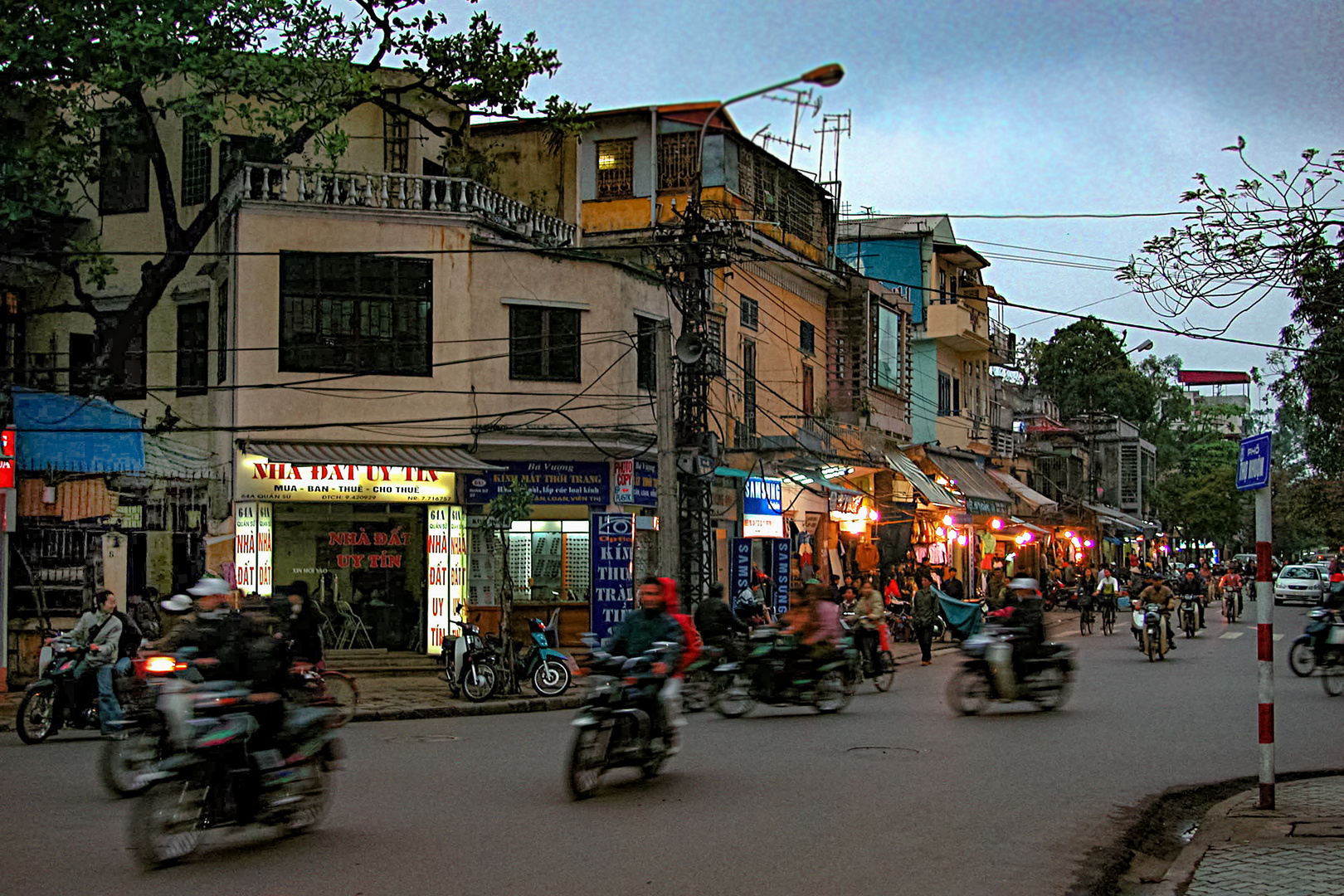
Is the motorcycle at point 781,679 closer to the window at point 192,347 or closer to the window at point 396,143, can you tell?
the window at point 192,347

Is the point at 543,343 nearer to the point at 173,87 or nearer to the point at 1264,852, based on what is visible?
the point at 173,87

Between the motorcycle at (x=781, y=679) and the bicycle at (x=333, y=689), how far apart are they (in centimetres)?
458

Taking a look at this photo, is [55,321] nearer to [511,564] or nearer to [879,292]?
[511,564]

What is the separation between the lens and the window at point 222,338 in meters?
24.1

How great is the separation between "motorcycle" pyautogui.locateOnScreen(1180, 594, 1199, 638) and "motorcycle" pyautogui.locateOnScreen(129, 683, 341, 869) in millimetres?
29094

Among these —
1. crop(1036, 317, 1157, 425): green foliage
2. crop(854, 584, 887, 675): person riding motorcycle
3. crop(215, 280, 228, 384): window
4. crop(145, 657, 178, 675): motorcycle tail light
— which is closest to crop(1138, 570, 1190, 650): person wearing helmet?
crop(854, 584, 887, 675): person riding motorcycle

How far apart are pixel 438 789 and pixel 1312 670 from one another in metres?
15.8

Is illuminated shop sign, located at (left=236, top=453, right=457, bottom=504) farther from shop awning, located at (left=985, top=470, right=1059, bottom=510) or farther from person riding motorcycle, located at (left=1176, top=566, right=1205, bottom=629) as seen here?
shop awning, located at (left=985, top=470, right=1059, bottom=510)

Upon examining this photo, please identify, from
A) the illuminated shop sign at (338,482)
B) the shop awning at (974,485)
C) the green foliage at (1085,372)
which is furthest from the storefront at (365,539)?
the green foliage at (1085,372)

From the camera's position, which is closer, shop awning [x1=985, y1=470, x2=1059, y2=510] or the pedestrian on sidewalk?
the pedestrian on sidewalk

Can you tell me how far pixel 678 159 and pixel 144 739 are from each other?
71.9ft

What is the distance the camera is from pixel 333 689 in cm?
1734

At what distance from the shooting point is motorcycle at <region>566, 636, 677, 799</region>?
1045 centimetres

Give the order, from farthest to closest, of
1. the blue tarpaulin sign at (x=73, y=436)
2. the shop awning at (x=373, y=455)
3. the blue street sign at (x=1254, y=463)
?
the shop awning at (x=373, y=455) → the blue tarpaulin sign at (x=73, y=436) → the blue street sign at (x=1254, y=463)
